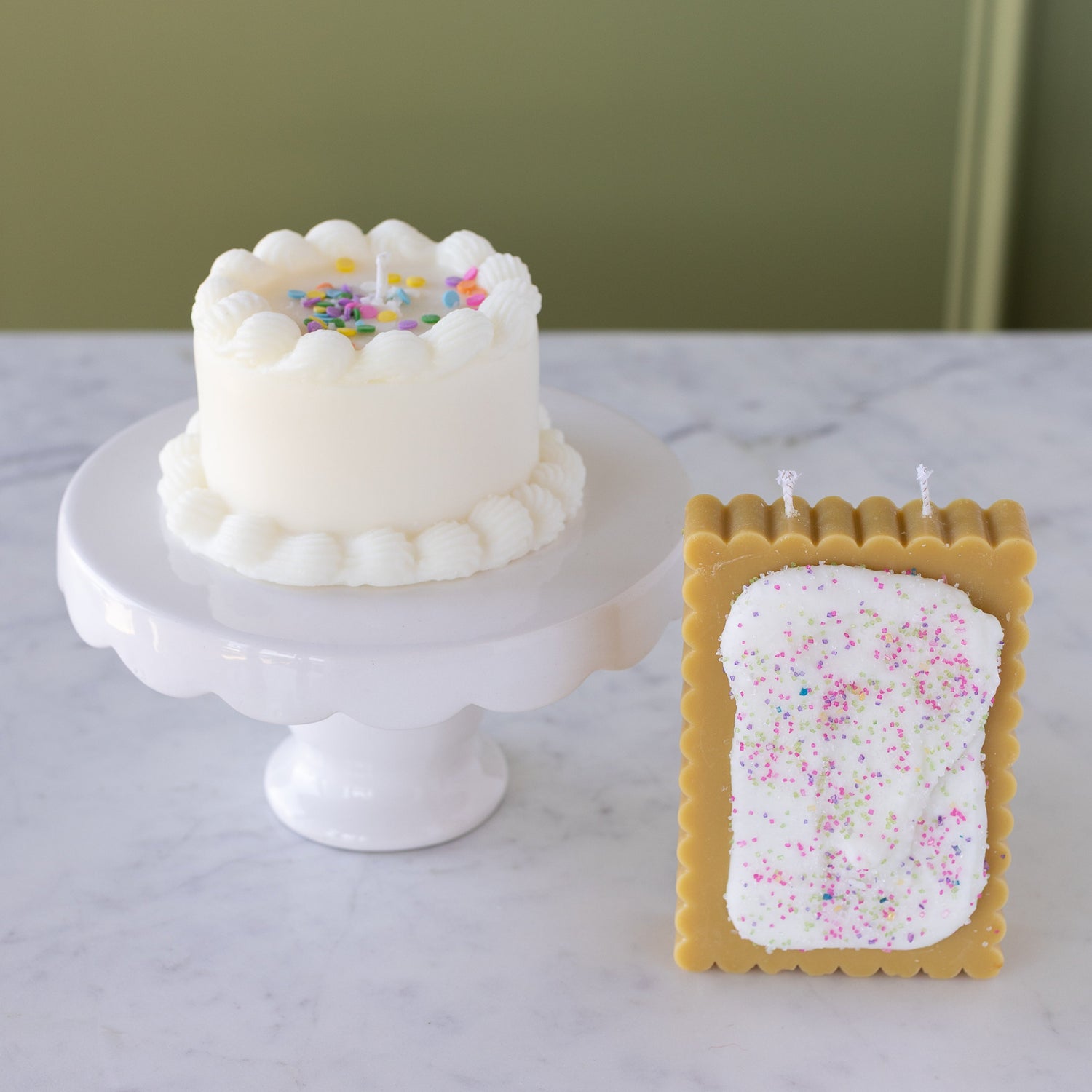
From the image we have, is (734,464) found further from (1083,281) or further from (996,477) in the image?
(1083,281)

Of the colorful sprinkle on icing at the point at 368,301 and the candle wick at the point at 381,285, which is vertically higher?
the candle wick at the point at 381,285

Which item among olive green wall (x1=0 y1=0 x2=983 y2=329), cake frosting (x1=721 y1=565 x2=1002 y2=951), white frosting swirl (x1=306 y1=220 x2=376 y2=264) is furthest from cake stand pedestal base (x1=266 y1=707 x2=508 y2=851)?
olive green wall (x1=0 y1=0 x2=983 y2=329)

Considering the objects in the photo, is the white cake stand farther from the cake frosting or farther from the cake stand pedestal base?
the cake frosting

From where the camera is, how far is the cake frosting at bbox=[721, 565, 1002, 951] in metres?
1.02

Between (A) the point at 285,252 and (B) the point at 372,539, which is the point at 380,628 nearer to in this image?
(B) the point at 372,539

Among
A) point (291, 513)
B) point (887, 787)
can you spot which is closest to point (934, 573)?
point (887, 787)

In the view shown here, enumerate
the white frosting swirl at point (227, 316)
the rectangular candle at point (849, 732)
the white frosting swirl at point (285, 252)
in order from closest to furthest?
the rectangular candle at point (849, 732)
the white frosting swirl at point (227, 316)
the white frosting swirl at point (285, 252)

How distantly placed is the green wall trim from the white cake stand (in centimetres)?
128

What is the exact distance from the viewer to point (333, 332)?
3.57 ft

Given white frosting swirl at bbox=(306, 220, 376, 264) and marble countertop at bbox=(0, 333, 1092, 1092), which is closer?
marble countertop at bbox=(0, 333, 1092, 1092)

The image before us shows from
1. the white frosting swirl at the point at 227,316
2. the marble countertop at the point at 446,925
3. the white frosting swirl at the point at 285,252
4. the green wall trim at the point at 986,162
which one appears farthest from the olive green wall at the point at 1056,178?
the white frosting swirl at the point at 227,316

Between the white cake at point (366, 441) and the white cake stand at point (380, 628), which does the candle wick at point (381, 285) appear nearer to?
the white cake at point (366, 441)

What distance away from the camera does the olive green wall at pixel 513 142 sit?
2.24 meters

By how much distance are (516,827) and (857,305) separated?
55.7 inches
